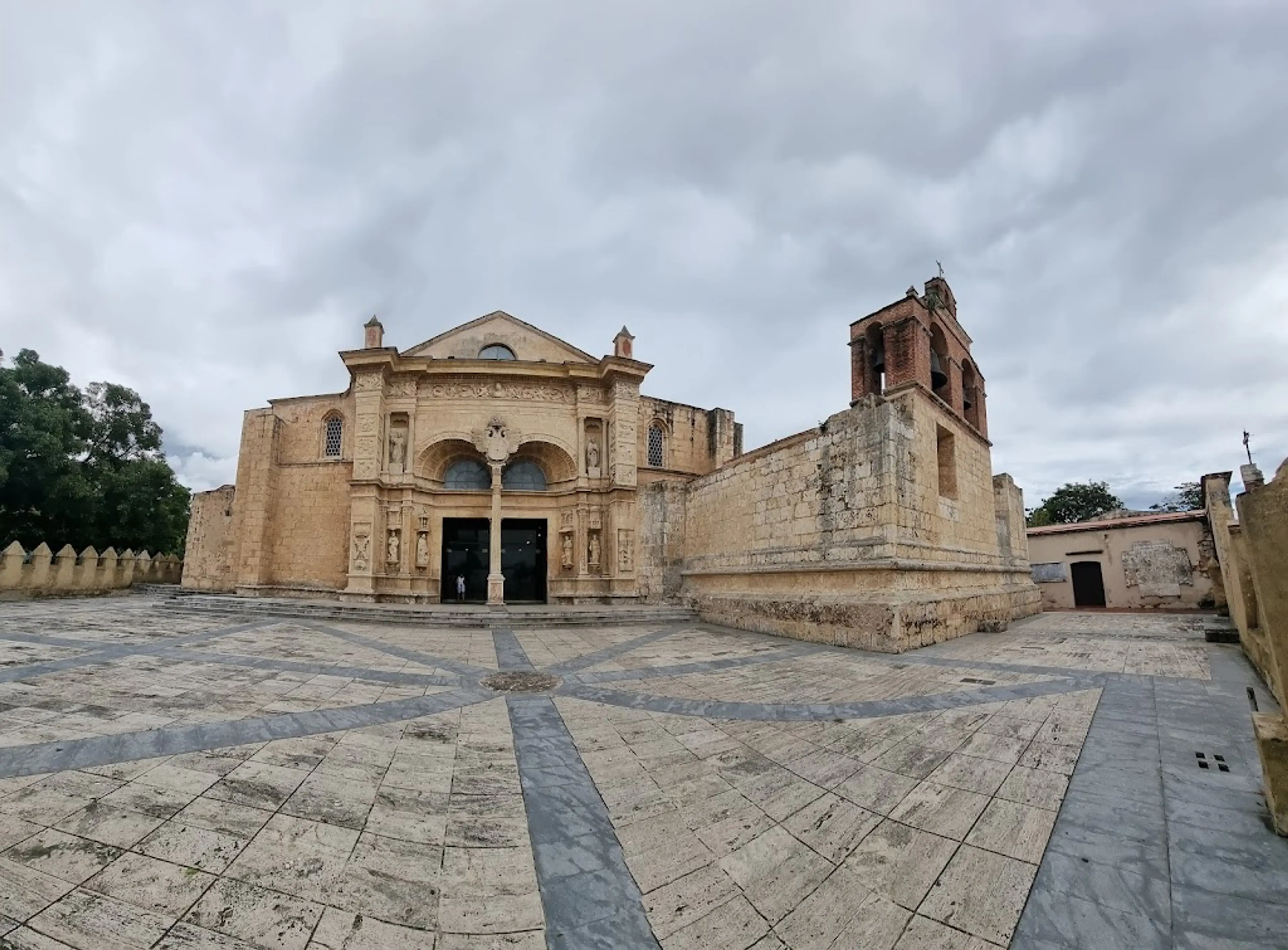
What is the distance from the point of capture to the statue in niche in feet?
57.4

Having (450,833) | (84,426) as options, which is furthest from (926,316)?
(84,426)

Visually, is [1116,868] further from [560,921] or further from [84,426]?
[84,426]

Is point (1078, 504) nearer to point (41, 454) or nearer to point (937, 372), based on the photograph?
point (937, 372)

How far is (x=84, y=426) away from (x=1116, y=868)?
102 feet

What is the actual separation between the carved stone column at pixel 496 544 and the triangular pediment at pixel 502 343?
5.51 m

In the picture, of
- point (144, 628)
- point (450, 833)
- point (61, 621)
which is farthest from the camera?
point (61, 621)

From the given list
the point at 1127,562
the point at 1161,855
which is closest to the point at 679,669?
the point at 1161,855

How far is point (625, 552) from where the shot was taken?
677 inches

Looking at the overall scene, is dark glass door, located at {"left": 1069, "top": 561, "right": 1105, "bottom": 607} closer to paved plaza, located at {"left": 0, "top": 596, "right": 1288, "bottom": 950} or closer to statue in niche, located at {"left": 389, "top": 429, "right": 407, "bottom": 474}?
paved plaza, located at {"left": 0, "top": 596, "right": 1288, "bottom": 950}

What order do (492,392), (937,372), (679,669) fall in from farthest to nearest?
(492,392) → (937,372) → (679,669)

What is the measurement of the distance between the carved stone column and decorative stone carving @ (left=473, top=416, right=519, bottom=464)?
21 centimetres

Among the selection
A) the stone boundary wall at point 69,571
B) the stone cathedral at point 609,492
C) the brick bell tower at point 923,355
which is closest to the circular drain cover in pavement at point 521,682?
the stone cathedral at point 609,492

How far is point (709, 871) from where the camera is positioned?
2441 mm

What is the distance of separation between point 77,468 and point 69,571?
4.04 m
